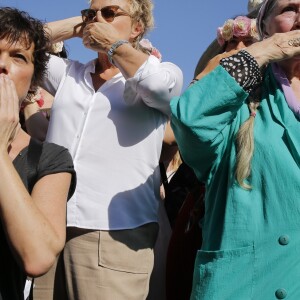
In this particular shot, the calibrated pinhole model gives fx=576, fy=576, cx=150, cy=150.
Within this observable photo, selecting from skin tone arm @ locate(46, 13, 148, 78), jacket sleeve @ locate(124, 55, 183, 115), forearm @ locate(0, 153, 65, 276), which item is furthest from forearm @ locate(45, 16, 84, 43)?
forearm @ locate(0, 153, 65, 276)

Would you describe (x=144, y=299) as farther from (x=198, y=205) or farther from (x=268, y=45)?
(x=268, y=45)

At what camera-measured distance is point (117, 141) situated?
2689mm

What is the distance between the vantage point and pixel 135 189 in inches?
104

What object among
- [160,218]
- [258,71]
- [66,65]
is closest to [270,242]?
[258,71]

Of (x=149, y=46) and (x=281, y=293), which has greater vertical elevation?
(x=149, y=46)

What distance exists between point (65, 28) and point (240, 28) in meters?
1.02

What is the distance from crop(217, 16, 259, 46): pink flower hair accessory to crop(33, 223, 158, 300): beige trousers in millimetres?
1400

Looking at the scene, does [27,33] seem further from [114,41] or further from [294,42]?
[294,42]

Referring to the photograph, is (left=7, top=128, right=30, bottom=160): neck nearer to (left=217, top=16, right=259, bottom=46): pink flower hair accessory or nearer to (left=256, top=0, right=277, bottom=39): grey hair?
(left=256, top=0, right=277, bottom=39): grey hair

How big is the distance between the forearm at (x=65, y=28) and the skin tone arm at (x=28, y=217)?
5.21 feet

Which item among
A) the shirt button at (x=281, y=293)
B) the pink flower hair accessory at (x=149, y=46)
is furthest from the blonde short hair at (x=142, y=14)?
the shirt button at (x=281, y=293)

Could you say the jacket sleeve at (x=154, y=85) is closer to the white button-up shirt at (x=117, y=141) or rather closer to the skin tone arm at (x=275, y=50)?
the white button-up shirt at (x=117, y=141)

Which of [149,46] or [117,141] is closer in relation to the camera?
[117,141]

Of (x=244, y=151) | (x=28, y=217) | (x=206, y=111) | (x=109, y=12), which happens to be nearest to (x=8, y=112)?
(x=28, y=217)
